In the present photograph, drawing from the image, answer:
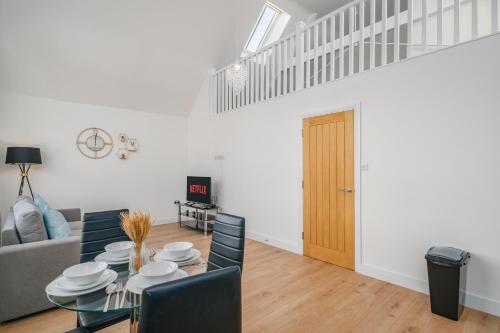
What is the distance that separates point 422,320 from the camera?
2.34 metres

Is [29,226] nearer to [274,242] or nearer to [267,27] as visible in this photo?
[274,242]

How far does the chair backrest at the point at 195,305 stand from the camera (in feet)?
2.94

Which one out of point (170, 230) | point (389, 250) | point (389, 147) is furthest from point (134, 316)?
point (170, 230)

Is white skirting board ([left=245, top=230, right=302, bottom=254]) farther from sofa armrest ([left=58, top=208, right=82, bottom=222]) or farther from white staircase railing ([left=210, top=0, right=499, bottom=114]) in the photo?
sofa armrest ([left=58, top=208, right=82, bottom=222])

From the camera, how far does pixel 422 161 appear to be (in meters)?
2.86

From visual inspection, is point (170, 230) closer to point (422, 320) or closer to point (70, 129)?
point (70, 129)

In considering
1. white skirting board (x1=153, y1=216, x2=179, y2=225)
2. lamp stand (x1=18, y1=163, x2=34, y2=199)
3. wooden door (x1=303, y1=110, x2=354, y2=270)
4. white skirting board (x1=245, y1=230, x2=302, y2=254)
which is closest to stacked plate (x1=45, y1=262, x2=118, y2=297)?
wooden door (x1=303, y1=110, x2=354, y2=270)

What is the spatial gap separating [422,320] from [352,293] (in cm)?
65

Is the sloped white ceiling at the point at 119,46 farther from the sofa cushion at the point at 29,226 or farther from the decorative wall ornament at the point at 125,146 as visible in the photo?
the sofa cushion at the point at 29,226

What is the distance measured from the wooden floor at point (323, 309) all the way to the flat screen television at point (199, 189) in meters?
2.26

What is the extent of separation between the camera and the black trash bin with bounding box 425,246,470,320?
233 centimetres

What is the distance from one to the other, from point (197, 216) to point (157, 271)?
4.04 meters

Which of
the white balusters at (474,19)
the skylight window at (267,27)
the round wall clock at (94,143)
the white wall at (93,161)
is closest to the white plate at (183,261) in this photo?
the white balusters at (474,19)

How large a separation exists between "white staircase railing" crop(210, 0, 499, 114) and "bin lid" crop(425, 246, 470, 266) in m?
2.07
